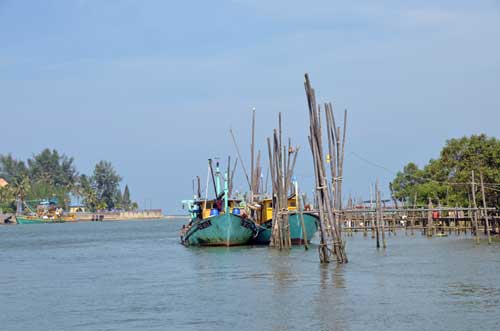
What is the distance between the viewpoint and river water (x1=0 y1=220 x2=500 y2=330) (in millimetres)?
18812

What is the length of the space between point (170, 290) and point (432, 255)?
44.3 ft

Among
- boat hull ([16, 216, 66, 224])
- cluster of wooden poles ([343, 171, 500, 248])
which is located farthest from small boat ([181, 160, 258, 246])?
boat hull ([16, 216, 66, 224])

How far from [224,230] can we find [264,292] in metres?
18.3

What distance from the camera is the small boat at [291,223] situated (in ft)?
135

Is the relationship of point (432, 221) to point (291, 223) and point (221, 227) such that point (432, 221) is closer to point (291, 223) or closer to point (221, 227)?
point (291, 223)

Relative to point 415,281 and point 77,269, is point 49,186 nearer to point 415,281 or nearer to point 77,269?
point 77,269

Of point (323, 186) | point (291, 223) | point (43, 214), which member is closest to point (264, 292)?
point (323, 186)

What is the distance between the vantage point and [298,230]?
4156cm

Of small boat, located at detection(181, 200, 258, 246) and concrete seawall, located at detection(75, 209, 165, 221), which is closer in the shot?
small boat, located at detection(181, 200, 258, 246)

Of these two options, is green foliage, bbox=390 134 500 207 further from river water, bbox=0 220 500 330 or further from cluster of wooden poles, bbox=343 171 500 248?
river water, bbox=0 220 500 330

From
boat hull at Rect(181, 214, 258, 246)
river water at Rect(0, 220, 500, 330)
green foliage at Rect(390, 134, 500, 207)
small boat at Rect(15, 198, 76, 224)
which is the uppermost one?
small boat at Rect(15, 198, 76, 224)

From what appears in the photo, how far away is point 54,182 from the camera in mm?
149125

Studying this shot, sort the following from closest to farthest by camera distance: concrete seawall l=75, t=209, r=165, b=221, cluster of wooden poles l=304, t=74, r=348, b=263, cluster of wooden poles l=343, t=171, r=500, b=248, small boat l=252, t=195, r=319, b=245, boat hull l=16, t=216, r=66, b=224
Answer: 1. cluster of wooden poles l=304, t=74, r=348, b=263
2. small boat l=252, t=195, r=319, b=245
3. cluster of wooden poles l=343, t=171, r=500, b=248
4. boat hull l=16, t=216, r=66, b=224
5. concrete seawall l=75, t=209, r=165, b=221

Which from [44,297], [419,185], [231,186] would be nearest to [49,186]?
[419,185]
